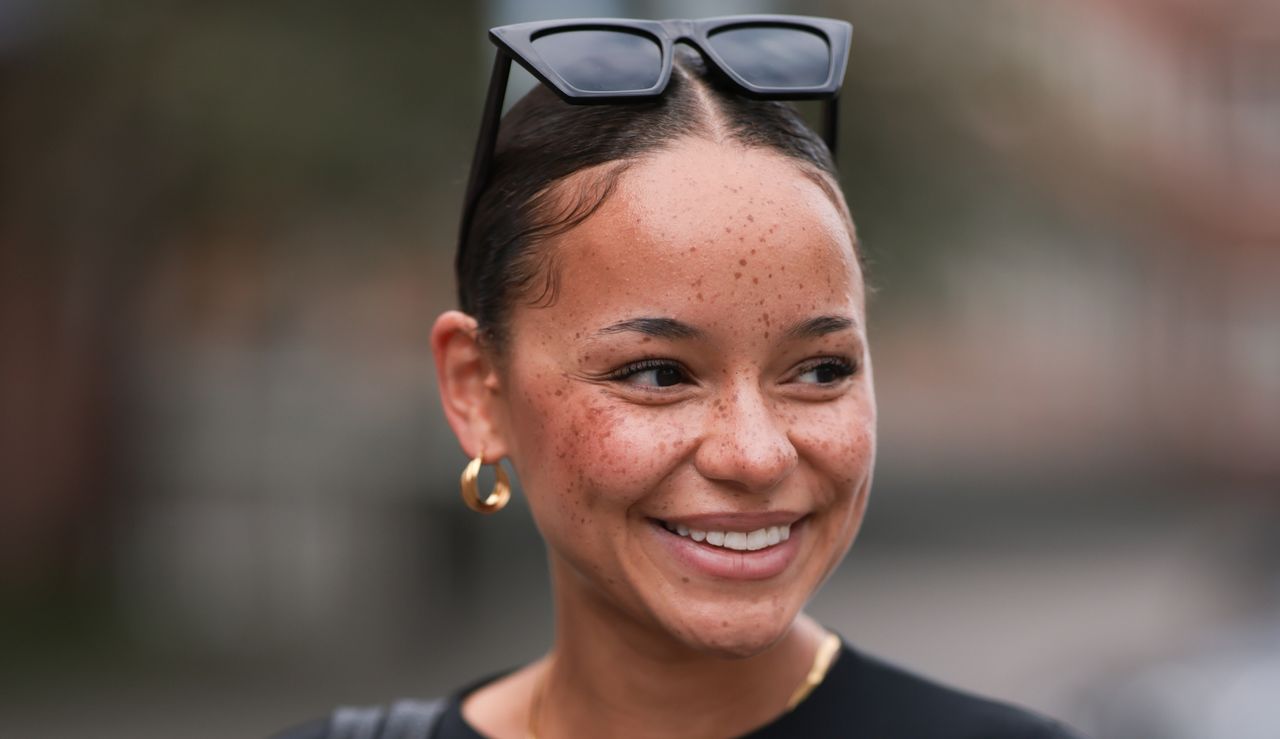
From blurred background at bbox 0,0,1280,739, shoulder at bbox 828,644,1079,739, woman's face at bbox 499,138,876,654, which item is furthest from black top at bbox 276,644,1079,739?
blurred background at bbox 0,0,1280,739

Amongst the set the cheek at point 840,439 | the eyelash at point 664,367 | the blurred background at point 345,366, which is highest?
the eyelash at point 664,367

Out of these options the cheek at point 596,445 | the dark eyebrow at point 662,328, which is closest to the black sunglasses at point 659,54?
the dark eyebrow at point 662,328

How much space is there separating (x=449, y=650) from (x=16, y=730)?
132 inches

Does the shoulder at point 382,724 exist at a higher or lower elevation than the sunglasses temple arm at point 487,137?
lower

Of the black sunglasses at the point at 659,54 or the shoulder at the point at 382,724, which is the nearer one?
the black sunglasses at the point at 659,54

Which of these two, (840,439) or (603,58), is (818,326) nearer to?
(840,439)

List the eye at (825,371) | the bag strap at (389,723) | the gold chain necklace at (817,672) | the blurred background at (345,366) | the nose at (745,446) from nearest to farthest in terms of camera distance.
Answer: the nose at (745,446), the eye at (825,371), the gold chain necklace at (817,672), the bag strap at (389,723), the blurred background at (345,366)

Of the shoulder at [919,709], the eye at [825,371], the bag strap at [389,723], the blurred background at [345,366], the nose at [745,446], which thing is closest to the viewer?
the nose at [745,446]

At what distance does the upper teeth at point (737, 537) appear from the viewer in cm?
235

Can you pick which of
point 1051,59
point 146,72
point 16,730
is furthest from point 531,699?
point 16,730

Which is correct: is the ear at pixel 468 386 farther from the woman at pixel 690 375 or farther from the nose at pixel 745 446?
the nose at pixel 745 446

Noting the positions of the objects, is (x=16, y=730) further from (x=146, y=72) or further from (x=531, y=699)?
(x=531, y=699)

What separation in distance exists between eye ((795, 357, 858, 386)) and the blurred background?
410 mm

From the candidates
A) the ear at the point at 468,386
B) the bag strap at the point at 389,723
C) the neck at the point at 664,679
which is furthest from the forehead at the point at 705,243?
the bag strap at the point at 389,723
